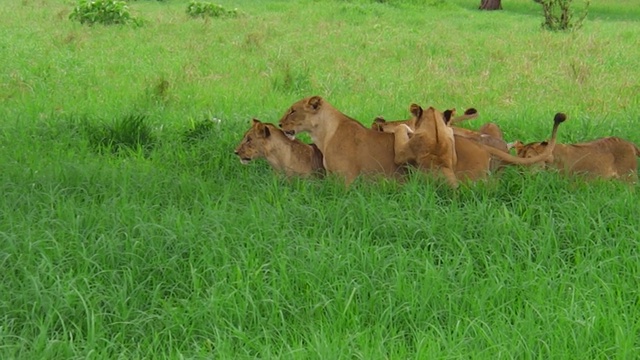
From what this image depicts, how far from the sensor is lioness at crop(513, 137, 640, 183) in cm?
538

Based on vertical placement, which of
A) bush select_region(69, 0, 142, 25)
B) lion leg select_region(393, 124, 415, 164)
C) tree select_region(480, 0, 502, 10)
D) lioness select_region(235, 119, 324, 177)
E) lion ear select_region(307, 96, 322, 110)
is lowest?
tree select_region(480, 0, 502, 10)

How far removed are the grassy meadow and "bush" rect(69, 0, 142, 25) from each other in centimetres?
539

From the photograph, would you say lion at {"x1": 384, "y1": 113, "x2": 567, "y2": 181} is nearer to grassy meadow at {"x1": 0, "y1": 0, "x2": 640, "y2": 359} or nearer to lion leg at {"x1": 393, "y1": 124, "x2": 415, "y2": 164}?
lion leg at {"x1": 393, "y1": 124, "x2": 415, "y2": 164}

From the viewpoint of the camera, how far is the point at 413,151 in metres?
5.38

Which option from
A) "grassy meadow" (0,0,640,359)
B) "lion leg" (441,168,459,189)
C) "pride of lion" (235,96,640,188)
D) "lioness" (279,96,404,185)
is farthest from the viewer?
"lioness" (279,96,404,185)

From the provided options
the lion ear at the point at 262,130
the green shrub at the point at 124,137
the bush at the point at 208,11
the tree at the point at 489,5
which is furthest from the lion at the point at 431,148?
the tree at the point at 489,5

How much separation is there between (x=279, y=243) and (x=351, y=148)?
137 cm

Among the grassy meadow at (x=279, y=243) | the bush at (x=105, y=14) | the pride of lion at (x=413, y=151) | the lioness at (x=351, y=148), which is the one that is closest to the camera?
the grassy meadow at (x=279, y=243)

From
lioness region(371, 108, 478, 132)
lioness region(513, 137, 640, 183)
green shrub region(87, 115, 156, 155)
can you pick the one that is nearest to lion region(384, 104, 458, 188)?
lioness region(371, 108, 478, 132)

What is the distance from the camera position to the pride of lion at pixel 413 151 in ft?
17.5

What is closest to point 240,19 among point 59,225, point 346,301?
point 59,225

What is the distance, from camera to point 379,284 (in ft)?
13.1

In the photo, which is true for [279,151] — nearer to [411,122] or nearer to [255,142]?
[255,142]

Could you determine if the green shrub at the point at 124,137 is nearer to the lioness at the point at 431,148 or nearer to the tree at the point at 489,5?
the lioness at the point at 431,148
